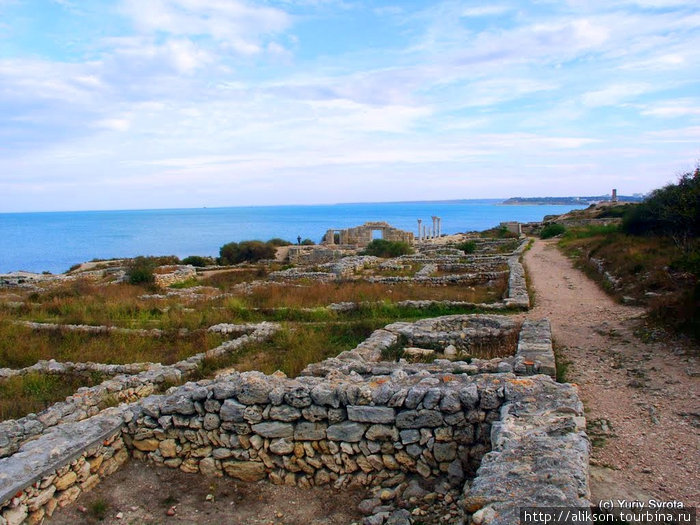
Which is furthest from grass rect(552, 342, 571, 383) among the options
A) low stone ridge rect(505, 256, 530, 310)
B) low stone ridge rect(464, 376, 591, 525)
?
low stone ridge rect(505, 256, 530, 310)

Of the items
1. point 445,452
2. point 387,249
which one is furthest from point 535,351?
point 387,249

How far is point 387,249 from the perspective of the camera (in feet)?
110

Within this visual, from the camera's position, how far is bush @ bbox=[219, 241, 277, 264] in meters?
37.2

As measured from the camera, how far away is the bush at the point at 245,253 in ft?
122

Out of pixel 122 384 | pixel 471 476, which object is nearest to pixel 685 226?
pixel 471 476

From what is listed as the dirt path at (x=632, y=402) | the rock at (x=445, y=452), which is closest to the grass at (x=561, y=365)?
the dirt path at (x=632, y=402)

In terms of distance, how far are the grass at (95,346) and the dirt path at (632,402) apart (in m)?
7.35

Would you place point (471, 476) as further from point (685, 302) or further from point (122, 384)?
point (685, 302)

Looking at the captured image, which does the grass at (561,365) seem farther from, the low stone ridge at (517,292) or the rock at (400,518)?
the rock at (400,518)

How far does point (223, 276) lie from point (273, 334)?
15.9 meters

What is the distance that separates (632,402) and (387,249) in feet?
89.6

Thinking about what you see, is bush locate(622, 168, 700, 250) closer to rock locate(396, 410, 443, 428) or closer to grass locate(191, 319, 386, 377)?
grass locate(191, 319, 386, 377)

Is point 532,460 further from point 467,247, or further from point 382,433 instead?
point 467,247

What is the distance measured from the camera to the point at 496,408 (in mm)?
5102
